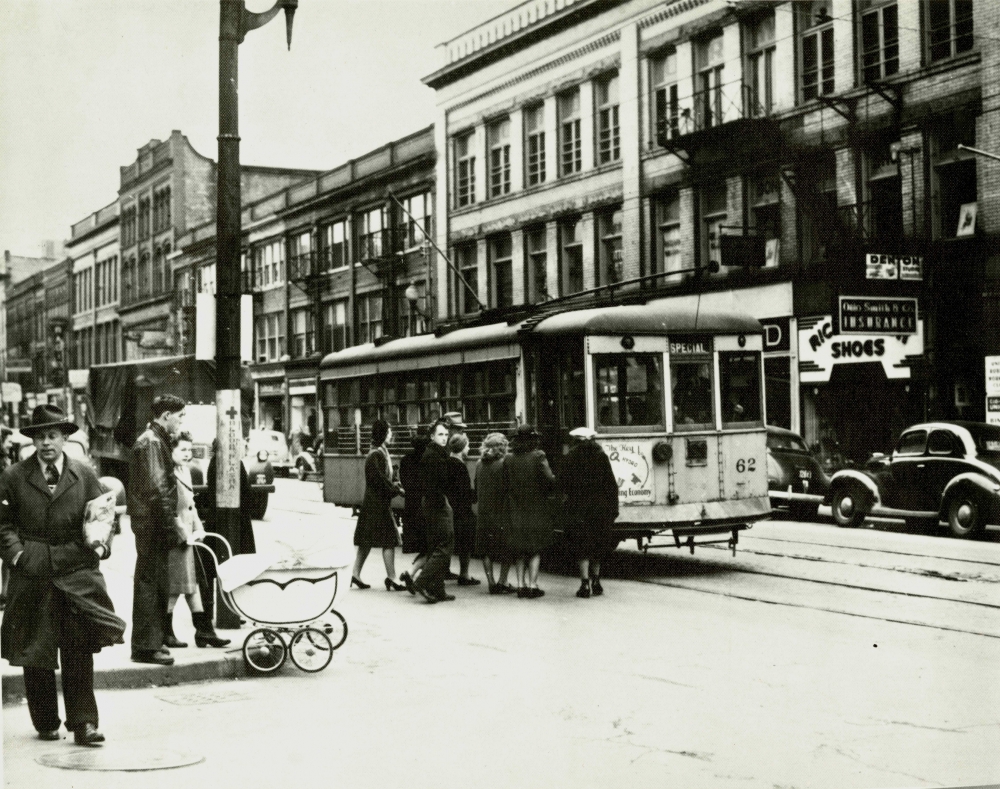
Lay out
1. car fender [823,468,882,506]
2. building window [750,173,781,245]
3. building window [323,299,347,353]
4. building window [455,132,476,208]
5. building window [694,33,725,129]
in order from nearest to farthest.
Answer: car fender [823,468,882,506] < building window [694,33,725,129] < building window [750,173,781,245] < building window [455,132,476,208] < building window [323,299,347,353]

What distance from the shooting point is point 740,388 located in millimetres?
14078

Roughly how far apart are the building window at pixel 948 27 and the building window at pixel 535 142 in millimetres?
10709

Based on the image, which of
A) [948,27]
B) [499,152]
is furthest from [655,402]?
[499,152]

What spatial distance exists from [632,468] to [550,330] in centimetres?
199

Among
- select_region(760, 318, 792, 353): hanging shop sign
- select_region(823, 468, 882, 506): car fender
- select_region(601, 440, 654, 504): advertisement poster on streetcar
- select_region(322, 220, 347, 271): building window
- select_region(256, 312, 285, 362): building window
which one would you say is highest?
select_region(322, 220, 347, 271): building window

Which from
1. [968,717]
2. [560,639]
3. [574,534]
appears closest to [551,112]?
[574,534]

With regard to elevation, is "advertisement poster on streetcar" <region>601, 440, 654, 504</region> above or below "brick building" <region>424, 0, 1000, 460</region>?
below

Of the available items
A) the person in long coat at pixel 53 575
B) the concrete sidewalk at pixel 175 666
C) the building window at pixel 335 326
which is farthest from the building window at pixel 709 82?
the person in long coat at pixel 53 575

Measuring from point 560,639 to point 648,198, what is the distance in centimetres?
2045

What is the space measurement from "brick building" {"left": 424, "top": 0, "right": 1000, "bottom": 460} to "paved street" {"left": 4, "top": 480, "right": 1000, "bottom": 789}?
6242 millimetres

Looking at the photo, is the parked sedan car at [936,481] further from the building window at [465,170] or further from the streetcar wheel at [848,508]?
the building window at [465,170]

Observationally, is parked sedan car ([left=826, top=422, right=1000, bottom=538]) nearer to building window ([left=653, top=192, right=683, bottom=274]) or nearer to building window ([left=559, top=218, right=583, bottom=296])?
building window ([left=653, top=192, right=683, bottom=274])

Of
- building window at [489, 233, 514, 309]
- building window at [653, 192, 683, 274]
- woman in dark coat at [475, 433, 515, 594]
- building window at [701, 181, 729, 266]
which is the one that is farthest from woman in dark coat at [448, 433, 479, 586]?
building window at [489, 233, 514, 309]

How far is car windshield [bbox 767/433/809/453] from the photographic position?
2217 cm
